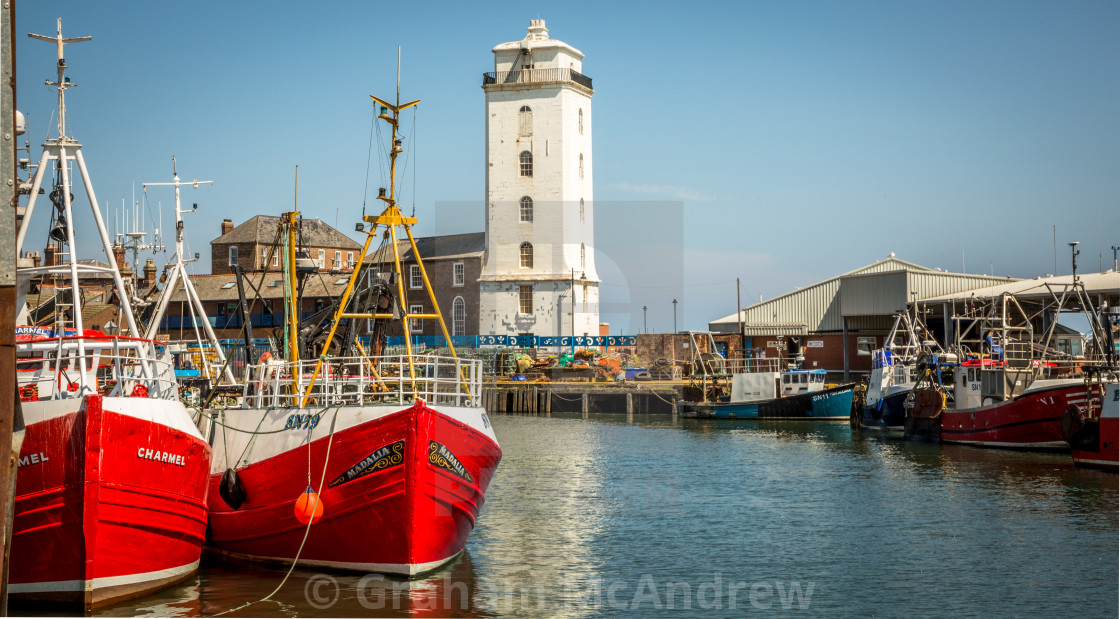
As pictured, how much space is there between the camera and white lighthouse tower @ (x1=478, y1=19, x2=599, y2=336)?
62219 millimetres

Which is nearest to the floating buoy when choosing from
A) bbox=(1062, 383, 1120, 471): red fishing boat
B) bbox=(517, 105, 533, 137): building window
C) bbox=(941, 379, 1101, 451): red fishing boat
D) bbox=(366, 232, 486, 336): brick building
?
bbox=(1062, 383, 1120, 471): red fishing boat

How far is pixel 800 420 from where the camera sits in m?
50.8

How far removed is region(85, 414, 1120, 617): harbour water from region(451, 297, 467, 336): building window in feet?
112

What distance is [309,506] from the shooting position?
14836 millimetres

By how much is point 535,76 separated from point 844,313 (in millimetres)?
23760

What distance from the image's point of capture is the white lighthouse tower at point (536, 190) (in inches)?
2450

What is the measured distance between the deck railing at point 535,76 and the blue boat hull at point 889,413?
2846cm

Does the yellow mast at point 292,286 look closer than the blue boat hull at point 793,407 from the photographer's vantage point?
Yes

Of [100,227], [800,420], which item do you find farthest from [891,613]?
[800,420]

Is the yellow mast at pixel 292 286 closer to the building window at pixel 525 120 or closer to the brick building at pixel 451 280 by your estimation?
the building window at pixel 525 120

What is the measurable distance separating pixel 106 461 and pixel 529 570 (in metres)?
7.09

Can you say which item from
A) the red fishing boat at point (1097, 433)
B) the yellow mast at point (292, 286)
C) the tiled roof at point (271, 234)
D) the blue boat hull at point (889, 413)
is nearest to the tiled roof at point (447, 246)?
the tiled roof at point (271, 234)

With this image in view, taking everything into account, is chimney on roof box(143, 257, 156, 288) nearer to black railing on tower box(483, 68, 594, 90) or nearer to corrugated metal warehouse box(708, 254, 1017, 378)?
black railing on tower box(483, 68, 594, 90)

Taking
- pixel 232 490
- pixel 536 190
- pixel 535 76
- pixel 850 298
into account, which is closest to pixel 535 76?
pixel 535 76
